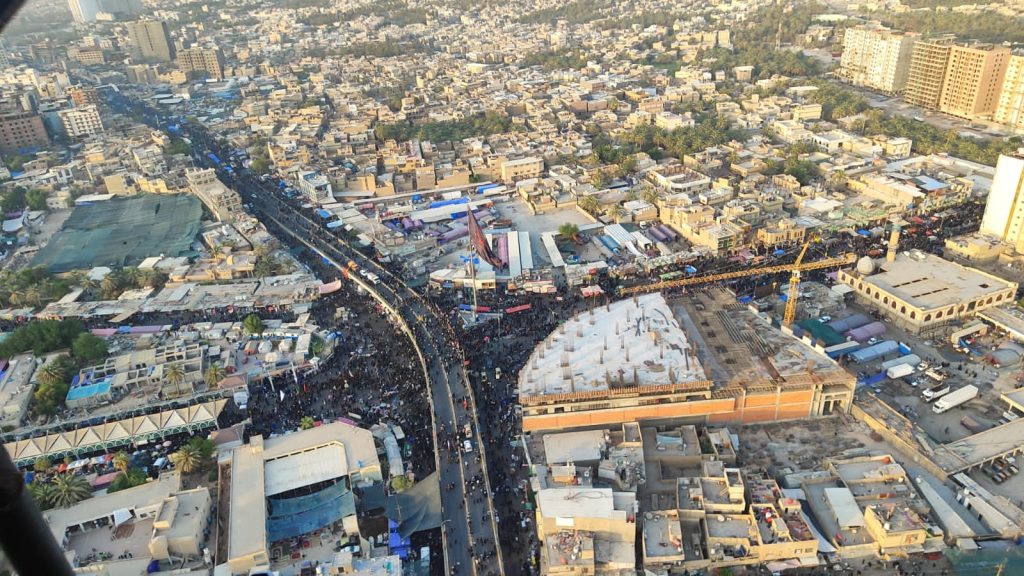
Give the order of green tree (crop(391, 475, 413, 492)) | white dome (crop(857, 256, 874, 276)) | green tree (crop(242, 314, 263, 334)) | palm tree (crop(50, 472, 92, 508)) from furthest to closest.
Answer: white dome (crop(857, 256, 874, 276))
green tree (crop(242, 314, 263, 334))
green tree (crop(391, 475, 413, 492))
palm tree (crop(50, 472, 92, 508))

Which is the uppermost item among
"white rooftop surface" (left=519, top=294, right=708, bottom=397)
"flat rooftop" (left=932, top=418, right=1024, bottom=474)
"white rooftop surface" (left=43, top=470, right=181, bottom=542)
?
"white rooftop surface" (left=519, top=294, right=708, bottom=397)

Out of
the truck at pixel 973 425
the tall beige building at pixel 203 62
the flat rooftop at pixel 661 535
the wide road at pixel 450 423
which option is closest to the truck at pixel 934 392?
the truck at pixel 973 425

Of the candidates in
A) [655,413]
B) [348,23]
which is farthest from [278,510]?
[348,23]

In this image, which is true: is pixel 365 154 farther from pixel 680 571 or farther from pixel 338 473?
pixel 680 571

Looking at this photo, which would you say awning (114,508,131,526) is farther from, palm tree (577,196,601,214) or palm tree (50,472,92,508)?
palm tree (577,196,601,214)

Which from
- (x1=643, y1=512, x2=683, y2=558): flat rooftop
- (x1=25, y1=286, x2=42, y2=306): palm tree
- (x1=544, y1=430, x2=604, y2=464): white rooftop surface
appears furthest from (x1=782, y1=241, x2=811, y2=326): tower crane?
(x1=25, y1=286, x2=42, y2=306): palm tree

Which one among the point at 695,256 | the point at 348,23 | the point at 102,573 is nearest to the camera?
the point at 102,573

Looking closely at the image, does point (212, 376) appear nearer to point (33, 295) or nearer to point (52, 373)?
point (52, 373)

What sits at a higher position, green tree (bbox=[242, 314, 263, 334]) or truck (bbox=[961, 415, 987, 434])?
green tree (bbox=[242, 314, 263, 334])
